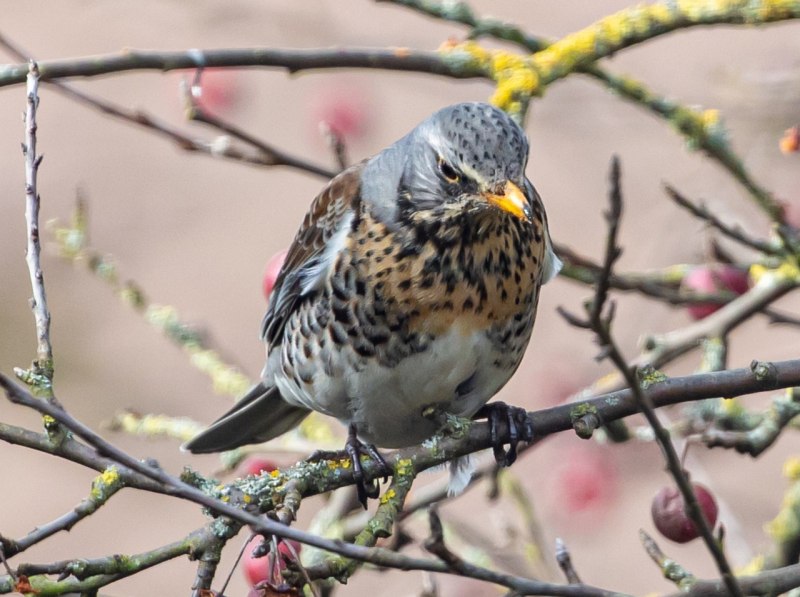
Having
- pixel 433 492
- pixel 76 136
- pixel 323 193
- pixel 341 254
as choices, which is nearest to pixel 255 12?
pixel 323 193

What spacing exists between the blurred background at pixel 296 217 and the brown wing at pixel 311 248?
54cm

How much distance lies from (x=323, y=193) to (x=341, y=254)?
1.17ft

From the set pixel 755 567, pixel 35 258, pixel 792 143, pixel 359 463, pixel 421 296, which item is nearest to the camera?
pixel 35 258

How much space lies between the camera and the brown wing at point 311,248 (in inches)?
105

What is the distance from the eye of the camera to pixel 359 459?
218 centimetres

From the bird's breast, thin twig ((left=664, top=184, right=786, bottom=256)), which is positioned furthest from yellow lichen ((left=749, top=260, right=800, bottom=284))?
the bird's breast

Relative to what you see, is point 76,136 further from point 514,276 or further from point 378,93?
point 514,276

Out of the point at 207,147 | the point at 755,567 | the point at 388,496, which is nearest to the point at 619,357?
the point at 388,496

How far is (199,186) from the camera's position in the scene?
5.80m

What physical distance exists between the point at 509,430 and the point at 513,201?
0.45 m

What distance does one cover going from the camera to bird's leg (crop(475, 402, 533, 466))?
224cm

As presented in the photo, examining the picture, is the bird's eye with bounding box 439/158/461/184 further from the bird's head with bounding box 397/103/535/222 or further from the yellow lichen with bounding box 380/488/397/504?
the yellow lichen with bounding box 380/488/397/504

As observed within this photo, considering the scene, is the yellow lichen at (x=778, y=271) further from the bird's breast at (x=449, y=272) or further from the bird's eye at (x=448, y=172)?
the bird's eye at (x=448, y=172)

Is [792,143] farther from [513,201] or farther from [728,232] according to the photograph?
[513,201]
